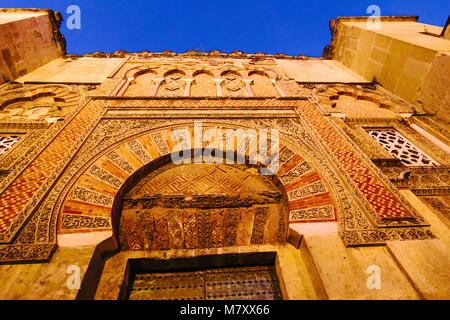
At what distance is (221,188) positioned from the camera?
7.76 ft

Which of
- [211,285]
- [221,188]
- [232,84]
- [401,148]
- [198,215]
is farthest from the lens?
[232,84]

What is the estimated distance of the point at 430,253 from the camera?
167 centimetres

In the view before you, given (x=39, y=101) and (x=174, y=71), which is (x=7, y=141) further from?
(x=174, y=71)

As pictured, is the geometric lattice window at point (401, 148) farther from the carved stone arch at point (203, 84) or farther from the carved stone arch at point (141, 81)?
the carved stone arch at point (141, 81)

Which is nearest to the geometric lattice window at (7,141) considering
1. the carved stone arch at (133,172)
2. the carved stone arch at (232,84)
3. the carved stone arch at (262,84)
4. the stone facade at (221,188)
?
Result: the stone facade at (221,188)

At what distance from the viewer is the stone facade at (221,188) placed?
165 cm

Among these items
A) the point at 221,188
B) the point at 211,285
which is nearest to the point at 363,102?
the point at 221,188

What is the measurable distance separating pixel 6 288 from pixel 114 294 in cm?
67

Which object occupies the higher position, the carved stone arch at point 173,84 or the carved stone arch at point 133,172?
the carved stone arch at point 173,84

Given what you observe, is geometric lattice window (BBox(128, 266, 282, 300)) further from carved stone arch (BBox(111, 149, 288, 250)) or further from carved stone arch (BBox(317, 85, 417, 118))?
carved stone arch (BBox(317, 85, 417, 118))

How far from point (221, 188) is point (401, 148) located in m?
2.65

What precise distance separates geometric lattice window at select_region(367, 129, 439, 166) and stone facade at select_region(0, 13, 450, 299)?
0.08 feet

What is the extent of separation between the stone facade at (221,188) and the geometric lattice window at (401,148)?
0.03 m
